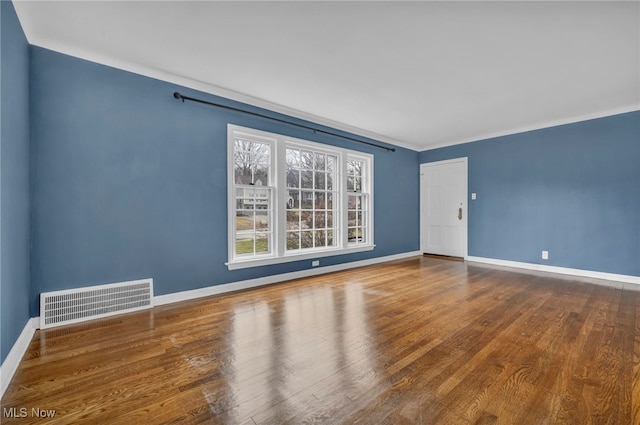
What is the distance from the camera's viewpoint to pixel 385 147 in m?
5.65

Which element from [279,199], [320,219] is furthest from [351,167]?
[279,199]

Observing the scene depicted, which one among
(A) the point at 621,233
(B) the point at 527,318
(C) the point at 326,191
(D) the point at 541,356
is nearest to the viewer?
(D) the point at 541,356

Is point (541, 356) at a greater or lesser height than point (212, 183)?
lesser

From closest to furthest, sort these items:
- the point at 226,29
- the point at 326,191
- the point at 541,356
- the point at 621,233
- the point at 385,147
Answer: the point at 541,356 → the point at 226,29 → the point at 621,233 → the point at 326,191 → the point at 385,147

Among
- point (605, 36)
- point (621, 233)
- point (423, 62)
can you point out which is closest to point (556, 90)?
point (605, 36)

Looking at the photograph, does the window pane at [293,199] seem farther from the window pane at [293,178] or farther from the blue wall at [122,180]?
the blue wall at [122,180]

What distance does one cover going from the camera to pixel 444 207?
6102 millimetres

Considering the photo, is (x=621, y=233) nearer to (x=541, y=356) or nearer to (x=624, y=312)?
(x=624, y=312)

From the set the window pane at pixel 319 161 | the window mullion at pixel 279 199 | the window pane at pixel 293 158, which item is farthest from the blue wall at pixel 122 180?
the window pane at pixel 319 161

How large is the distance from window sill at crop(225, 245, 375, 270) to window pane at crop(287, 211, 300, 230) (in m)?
0.43

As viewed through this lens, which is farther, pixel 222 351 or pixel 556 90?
pixel 556 90

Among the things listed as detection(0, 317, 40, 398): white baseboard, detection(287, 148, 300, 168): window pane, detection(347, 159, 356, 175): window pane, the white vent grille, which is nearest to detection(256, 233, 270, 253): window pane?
detection(287, 148, 300, 168): window pane

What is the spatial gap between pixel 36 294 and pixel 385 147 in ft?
17.6

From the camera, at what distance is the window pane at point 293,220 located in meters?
4.25
